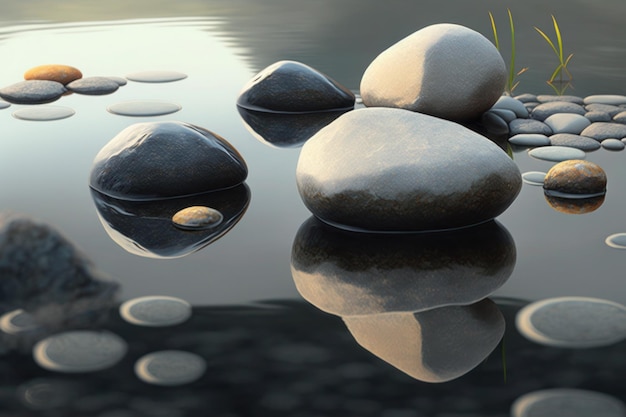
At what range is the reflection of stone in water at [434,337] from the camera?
7.29 feet

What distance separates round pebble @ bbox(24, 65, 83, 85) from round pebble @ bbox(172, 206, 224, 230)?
2906 mm

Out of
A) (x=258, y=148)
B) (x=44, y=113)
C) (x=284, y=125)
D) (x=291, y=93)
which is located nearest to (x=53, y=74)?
(x=44, y=113)

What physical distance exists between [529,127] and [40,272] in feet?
9.61

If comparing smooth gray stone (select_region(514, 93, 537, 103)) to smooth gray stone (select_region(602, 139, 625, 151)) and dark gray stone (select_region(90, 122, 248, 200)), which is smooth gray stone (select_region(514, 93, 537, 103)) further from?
dark gray stone (select_region(90, 122, 248, 200))

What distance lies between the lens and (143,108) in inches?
199

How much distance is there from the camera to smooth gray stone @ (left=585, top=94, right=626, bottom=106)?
519 centimetres

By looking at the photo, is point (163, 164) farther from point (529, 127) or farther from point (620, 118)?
point (620, 118)

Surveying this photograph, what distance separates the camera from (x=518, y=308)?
2.55 meters

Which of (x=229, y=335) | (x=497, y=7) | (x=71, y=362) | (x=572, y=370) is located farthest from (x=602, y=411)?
(x=497, y=7)

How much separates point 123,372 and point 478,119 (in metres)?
3.21

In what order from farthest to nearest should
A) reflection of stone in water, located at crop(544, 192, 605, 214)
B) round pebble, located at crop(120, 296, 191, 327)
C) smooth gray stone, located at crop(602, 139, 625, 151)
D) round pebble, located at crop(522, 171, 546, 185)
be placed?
smooth gray stone, located at crop(602, 139, 625, 151) < round pebble, located at crop(522, 171, 546, 185) < reflection of stone in water, located at crop(544, 192, 605, 214) < round pebble, located at crop(120, 296, 191, 327)

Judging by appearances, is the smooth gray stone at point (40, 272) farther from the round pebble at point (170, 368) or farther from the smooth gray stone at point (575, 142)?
the smooth gray stone at point (575, 142)

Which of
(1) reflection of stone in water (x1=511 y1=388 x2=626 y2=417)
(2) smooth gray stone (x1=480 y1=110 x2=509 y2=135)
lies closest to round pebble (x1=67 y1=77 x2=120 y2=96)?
(2) smooth gray stone (x1=480 y1=110 x2=509 y2=135)

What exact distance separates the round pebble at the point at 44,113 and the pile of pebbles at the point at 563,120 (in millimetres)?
2441
